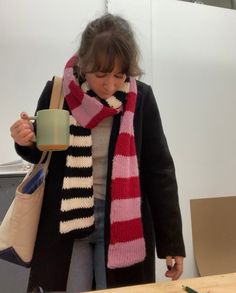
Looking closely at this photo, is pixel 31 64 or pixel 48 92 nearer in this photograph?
pixel 48 92

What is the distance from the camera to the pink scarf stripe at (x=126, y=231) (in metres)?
0.98

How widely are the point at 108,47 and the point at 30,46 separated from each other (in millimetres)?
1320

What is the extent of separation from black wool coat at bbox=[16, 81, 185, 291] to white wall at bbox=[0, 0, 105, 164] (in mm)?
1108

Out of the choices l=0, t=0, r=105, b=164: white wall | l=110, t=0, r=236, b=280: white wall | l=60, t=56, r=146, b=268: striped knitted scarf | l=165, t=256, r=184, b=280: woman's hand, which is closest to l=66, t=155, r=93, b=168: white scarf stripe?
l=60, t=56, r=146, b=268: striped knitted scarf

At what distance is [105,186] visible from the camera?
41.0 inches

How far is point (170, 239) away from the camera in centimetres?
105

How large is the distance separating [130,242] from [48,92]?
1.58 feet

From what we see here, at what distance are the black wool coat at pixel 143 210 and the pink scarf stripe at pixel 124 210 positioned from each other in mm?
23

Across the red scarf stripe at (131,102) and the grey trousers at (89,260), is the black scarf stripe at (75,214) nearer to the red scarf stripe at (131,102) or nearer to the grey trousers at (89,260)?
the grey trousers at (89,260)

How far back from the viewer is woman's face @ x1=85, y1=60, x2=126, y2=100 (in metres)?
0.99

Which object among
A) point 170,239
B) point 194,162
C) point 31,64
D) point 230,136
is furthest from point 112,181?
point 230,136

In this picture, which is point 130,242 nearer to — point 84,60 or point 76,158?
point 76,158

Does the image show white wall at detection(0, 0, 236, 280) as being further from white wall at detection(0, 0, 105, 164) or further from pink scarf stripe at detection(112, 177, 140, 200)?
pink scarf stripe at detection(112, 177, 140, 200)

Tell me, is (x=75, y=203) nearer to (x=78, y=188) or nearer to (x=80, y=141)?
(x=78, y=188)
